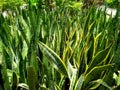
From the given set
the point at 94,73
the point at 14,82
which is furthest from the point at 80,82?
the point at 14,82

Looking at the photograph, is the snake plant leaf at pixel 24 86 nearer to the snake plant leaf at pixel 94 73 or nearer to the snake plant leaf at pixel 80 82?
the snake plant leaf at pixel 80 82

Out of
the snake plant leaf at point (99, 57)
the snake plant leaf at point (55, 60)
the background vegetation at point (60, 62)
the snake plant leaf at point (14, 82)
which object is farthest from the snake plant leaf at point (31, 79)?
the snake plant leaf at point (99, 57)

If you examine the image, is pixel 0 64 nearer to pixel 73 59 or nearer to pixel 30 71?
pixel 30 71

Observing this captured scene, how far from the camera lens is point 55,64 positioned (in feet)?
4.89

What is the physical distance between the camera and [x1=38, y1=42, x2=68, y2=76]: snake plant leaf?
1461mm

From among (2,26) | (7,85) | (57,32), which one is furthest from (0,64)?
(2,26)

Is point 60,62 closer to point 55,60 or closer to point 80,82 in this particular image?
point 55,60

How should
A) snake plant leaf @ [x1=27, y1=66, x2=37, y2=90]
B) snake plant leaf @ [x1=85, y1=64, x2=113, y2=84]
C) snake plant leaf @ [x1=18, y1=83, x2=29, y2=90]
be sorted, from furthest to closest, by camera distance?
snake plant leaf @ [x1=85, y1=64, x2=113, y2=84] < snake plant leaf @ [x1=18, y1=83, x2=29, y2=90] < snake plant leaf @ [x1=27, y1=66, x2=37, y2=90]

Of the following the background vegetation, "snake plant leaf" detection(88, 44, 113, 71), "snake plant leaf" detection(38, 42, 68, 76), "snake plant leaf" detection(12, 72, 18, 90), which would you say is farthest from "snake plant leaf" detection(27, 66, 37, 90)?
"snake plant leaf" detection(88, 44, 113, 71)

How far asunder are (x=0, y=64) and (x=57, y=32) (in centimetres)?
71

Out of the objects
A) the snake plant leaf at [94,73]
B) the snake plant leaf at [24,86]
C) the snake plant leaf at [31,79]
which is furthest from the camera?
the snake plant leaf at [94,73]

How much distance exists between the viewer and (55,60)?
149 cm

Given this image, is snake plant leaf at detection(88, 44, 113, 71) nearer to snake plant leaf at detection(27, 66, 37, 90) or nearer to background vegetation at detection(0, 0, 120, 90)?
background vegetation at detection(0, 0, 120, 90)

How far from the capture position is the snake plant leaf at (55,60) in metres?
1.46
